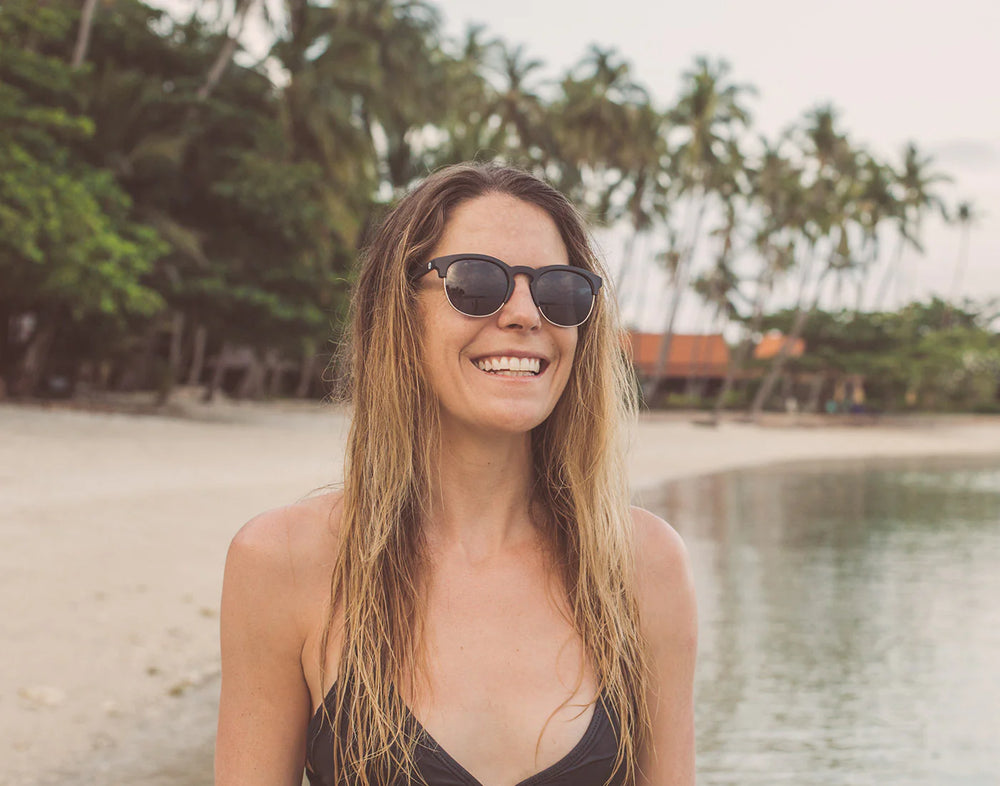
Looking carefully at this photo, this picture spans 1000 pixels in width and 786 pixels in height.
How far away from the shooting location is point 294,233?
23531mm

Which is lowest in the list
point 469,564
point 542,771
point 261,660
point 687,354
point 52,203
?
point 542,771

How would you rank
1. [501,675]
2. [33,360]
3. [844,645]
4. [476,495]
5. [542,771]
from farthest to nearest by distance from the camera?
[33,360] → [844,645] → [476,495] → [501,675] → [542,771]

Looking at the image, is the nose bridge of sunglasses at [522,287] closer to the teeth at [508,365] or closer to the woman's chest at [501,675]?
the teeth at [508,365]

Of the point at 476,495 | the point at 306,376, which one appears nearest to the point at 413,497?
the point at 476,495

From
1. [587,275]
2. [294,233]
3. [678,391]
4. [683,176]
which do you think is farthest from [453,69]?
[587,275]

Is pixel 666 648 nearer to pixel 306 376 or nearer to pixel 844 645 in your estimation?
pixel 844 645

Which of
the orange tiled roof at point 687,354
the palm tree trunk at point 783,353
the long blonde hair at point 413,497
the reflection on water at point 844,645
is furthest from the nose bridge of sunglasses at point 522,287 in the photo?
the orange tiled roof at point 687,354

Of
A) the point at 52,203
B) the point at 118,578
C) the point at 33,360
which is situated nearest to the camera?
the point at 118,578

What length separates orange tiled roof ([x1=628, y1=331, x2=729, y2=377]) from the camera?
189ft

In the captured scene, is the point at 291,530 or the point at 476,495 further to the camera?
the point at 476,495

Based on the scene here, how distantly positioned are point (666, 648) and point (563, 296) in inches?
24.0

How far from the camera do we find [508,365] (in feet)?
5.65

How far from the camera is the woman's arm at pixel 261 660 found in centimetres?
164

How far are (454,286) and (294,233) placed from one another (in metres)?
22.5
